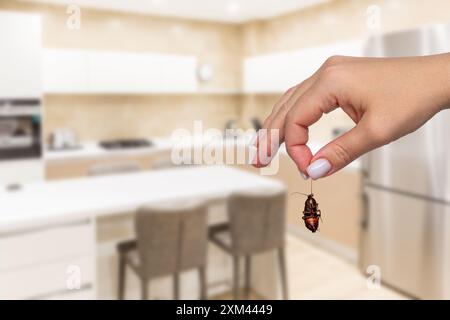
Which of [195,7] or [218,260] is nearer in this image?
[218,260]

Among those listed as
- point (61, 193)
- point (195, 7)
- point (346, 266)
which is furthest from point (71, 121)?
point (346, 266)

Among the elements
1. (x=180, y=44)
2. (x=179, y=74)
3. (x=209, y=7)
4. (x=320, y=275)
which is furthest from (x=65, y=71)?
(x=320, y=275)

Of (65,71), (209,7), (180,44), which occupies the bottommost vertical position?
(65,71)

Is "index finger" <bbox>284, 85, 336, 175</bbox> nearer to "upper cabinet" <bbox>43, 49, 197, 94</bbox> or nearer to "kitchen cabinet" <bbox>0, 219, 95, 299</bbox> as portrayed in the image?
"kitchen cabinet" <bbox>0, 219, 95, 299</bbox>

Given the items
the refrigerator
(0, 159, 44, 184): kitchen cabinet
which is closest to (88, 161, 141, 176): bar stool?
(0, 159, 44, 184): kitchen cabinet

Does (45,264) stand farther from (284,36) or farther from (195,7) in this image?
(284,36)

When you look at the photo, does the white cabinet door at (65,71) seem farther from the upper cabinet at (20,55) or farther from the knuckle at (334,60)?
the knuckle at (334,60)

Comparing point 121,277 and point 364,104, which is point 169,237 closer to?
point 121,277
